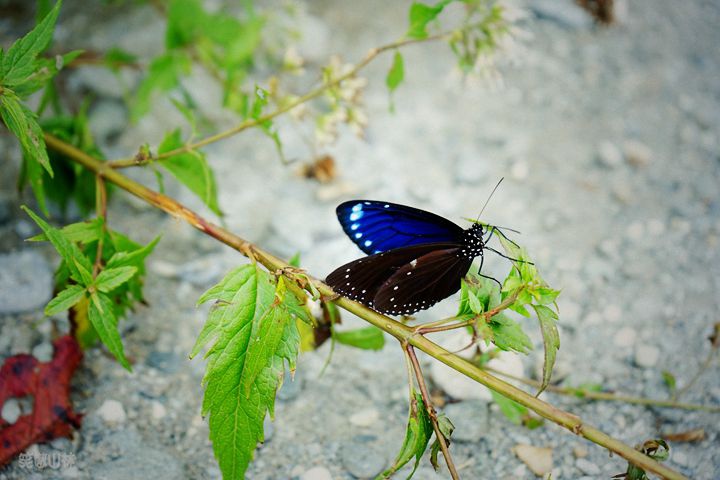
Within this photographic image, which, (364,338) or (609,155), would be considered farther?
(609,155)

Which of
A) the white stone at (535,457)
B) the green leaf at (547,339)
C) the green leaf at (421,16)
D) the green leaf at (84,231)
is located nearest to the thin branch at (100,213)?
the green leaf at (84,231)

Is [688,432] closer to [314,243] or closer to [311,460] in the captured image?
[311,460]

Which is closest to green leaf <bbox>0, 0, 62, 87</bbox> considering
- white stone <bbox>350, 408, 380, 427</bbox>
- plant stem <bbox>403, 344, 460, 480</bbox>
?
plant stem <bbox>403, 344, 460, 480</bbox>

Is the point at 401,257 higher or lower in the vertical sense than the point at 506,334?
higher

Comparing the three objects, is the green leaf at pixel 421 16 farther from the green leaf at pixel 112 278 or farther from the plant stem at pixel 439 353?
the green leaf at pixel 112 278

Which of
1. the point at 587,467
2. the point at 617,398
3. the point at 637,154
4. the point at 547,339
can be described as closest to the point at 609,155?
the point at 637,154

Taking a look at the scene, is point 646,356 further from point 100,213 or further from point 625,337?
point 100,213

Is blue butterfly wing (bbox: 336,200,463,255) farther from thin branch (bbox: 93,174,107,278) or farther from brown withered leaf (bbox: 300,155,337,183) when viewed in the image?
brown withered leaf (bbox: 300,155,337,183)
